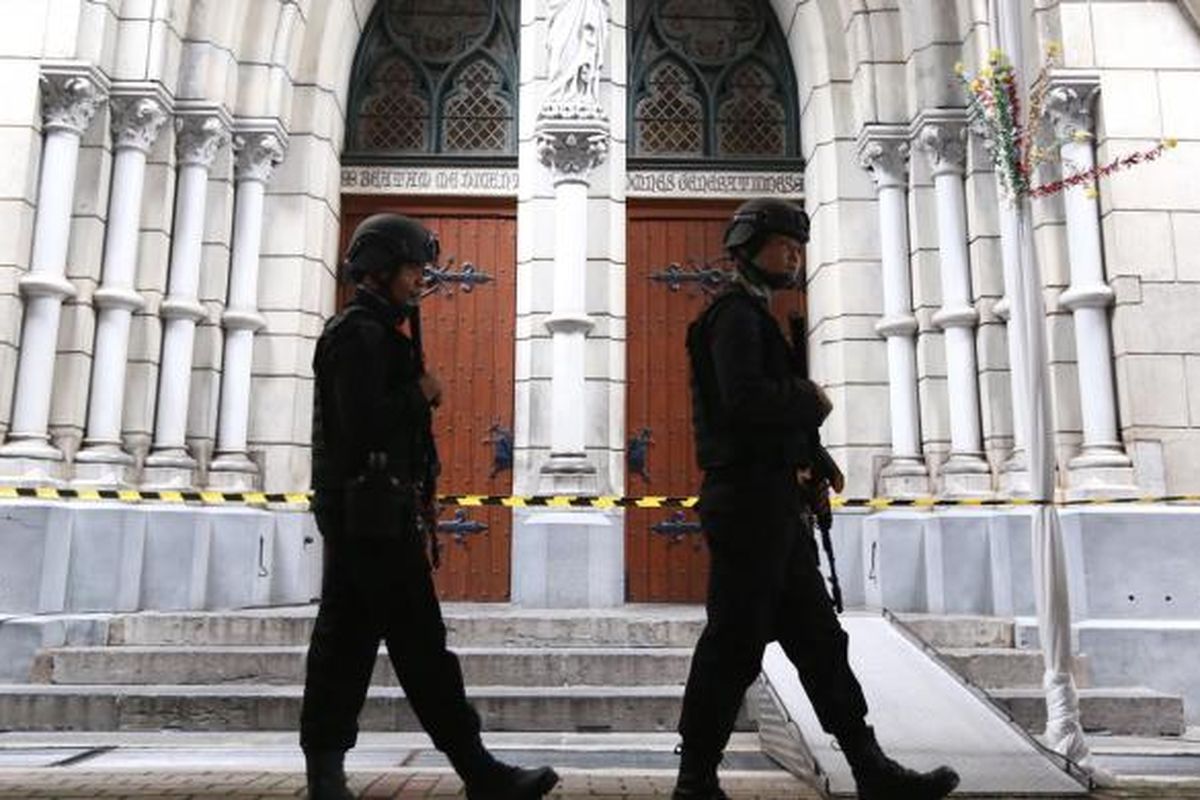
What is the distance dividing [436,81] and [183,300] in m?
3.40

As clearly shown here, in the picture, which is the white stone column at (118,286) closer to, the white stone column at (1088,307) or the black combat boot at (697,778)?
the black combat boot at (697,778)

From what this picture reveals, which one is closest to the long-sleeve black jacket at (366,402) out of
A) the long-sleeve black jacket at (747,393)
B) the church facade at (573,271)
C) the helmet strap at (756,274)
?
the long-sleeve black jacket at (747,393)

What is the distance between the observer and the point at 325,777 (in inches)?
126

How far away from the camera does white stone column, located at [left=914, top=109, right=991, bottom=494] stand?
25.7 feet

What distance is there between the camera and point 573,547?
8.09 metres

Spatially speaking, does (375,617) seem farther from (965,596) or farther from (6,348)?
(965,596)

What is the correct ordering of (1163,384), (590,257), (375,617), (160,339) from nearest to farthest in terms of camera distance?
(375,617)
(1163,384)
(160,339)
(590,257)


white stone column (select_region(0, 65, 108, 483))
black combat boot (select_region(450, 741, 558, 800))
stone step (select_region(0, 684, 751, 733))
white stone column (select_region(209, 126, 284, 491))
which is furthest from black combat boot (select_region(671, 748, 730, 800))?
white stone column (select_region(209, 126, 284, 491))

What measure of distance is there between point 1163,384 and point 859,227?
2.96 metres

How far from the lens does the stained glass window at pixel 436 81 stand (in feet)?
32.0

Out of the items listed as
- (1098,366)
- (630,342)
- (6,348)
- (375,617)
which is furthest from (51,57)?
(1098,366)

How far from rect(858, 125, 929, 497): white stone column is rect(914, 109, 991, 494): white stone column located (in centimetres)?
31

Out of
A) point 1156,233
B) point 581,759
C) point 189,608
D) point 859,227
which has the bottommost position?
point 581,759

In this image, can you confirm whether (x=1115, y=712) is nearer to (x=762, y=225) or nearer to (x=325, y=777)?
(x=762, y=225)
